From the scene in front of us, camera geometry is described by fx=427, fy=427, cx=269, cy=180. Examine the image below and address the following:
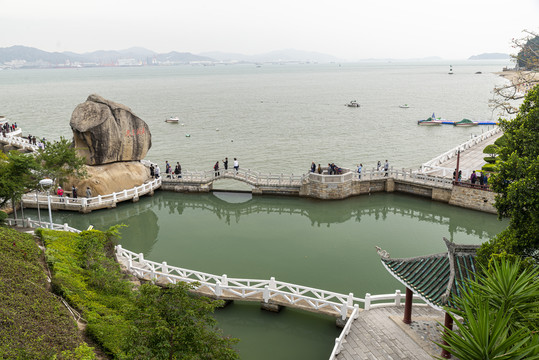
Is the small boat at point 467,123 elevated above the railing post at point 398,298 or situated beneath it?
elevated above

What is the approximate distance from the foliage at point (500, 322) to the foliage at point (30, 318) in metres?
8.43

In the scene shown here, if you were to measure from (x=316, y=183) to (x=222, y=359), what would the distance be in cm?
2454

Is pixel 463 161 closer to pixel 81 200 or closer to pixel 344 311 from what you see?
pixel 344 311

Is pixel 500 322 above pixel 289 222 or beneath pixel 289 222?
above

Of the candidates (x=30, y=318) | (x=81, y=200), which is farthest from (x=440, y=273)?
(x=81, y=200)

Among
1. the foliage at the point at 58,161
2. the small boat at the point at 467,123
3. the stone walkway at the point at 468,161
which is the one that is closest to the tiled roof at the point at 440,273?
the stone walkway at the point at 468,161

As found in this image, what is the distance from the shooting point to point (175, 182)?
→ 35.4 metres

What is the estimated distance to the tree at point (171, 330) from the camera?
8.52 m

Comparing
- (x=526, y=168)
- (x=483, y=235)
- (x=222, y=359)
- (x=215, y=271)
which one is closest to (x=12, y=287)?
(x=222, y=359)

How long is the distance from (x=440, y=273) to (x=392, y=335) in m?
3.08

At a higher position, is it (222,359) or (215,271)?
(222,359)

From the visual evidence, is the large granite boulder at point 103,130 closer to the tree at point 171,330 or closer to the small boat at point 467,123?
the tree at point 171,330

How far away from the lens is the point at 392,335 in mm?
14500

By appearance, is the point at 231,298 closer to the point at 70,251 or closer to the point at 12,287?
the point at 70,251
